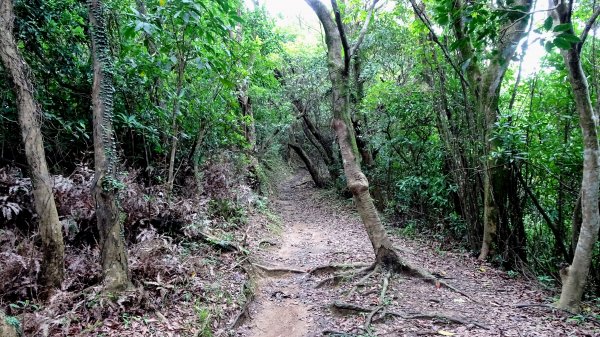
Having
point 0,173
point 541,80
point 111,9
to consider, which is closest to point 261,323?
point 0,173

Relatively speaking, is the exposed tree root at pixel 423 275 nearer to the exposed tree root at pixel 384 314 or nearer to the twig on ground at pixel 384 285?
the twig on ground at pixel 384 285

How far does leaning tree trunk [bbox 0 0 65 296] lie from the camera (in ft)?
12.8

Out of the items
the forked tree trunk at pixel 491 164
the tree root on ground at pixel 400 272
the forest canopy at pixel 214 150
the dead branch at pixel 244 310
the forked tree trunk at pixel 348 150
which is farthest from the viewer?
the forked tree trunk at pixel 491 164

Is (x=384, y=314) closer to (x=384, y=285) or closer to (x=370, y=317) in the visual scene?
(x=370, y=317)

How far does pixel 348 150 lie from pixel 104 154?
395 cm

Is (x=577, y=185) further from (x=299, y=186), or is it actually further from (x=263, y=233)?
(x=299, y=186)

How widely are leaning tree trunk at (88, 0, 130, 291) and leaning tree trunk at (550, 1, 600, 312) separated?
5.69m

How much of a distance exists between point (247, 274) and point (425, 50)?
6.81 m

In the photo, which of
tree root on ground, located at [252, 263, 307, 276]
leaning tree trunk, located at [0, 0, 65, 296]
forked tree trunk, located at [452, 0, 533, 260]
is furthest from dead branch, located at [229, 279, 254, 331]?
forked tree trunk, located at [452, 0, 533, 260]

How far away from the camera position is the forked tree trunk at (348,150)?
649 centimetres

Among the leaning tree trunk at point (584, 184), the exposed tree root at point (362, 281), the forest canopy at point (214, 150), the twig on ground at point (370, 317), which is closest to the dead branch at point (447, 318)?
the twig on ground at point (370, 317)

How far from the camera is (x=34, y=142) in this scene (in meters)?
4.00

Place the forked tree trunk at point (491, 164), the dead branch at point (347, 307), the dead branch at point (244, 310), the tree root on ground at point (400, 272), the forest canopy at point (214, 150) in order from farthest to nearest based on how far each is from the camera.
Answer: the forked tree trunk at point (491, 164) < the tree root on ground at point (400, 272) < the dead branch at point (347, 307) < the dead branch at point (244, 310) < the forest canopy at point (214, 150)

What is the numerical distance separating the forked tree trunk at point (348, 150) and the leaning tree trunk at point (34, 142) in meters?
4.47
